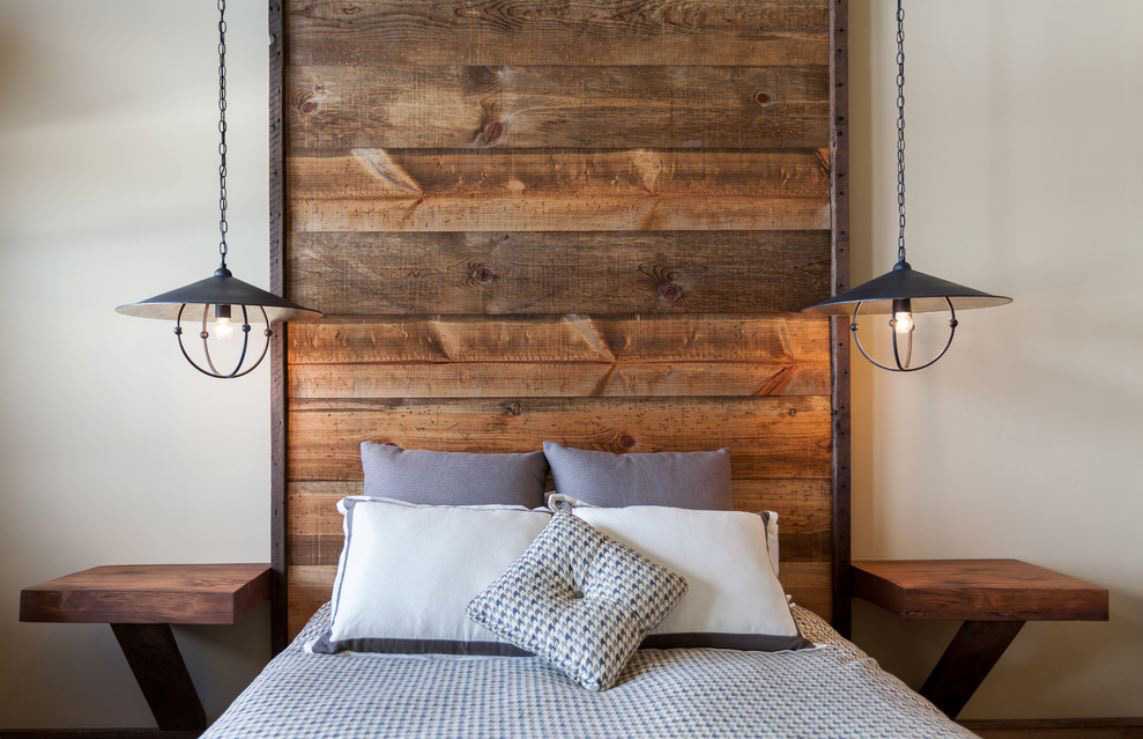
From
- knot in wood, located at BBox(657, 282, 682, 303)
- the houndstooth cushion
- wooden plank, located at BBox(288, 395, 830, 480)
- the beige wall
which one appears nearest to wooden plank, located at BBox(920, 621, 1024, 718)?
the beige wall

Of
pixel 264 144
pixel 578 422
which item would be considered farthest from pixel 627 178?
pixel 264 144

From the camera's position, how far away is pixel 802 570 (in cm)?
261

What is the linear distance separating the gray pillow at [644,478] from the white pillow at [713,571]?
0.54ft

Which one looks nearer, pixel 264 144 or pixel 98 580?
pixel 98 580

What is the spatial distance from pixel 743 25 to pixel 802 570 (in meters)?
1.75

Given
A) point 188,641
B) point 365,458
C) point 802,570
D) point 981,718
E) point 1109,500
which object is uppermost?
point 365,458

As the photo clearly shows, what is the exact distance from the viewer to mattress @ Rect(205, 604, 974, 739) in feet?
4.80

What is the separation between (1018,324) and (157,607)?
2736 mm

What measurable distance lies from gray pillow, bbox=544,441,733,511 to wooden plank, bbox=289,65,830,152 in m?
0.99

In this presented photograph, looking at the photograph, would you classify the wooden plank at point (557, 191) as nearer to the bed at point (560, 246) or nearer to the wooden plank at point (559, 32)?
the bed at point (560, 246)

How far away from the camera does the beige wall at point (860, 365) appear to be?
259cm

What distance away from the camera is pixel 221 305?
2.10 meters

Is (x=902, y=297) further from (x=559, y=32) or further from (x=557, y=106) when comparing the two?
(x=559, y=32)

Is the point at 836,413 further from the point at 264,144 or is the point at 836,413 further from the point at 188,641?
the point at 188,641
